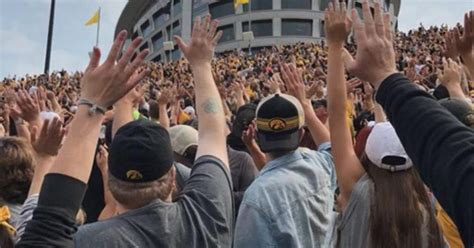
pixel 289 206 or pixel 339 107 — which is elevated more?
pixel 339 107

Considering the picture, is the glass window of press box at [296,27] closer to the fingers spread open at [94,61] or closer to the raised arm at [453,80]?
the raised arm at [453,80]

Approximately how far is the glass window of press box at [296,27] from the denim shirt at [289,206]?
64.1m

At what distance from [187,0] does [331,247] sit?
67.4 m

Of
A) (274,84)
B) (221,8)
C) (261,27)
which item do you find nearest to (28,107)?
(274,84)

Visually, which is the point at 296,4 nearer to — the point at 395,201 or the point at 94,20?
the point at 94,20

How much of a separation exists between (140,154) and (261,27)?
65.6m

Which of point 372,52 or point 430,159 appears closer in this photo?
point 430,159

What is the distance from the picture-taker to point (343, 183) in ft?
9.07

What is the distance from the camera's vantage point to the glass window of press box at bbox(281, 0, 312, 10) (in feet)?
219

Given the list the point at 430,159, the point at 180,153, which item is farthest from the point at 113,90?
the point at 180,153

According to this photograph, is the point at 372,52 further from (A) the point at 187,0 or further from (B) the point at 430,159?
(A) the point at 187,0

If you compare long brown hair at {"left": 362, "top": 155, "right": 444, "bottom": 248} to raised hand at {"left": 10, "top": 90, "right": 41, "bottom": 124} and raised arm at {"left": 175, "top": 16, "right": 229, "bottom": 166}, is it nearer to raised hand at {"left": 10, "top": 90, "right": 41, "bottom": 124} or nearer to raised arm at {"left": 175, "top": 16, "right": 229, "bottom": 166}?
raised arm at {"left": 175, "top": 16, "right": 229, "bottom": 166}

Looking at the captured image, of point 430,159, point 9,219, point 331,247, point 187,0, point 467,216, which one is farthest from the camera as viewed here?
point 187,0

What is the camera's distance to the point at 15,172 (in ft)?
9.43
